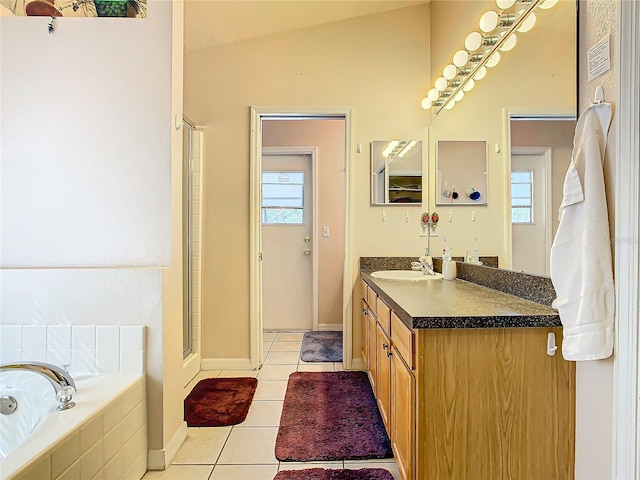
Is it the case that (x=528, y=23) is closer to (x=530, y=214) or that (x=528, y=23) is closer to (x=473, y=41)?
(x=473, y=41)

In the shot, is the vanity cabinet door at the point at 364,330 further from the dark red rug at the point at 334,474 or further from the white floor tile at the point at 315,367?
the dark red rug at the point at 334,474

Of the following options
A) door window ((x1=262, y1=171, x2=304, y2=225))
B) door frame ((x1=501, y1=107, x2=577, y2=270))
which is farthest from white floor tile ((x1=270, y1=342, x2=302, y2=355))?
door frame ((x1=501, y1=107, x2=577, y2=270))

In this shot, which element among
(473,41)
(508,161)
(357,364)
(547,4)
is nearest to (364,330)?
(357,364)

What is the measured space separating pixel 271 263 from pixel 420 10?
274 cm

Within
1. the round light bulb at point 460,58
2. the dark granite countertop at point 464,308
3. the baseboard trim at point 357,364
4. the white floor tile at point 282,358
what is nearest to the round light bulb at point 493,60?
A: the round light bulb at point 460,58

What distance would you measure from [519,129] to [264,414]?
A: 203 centimetres

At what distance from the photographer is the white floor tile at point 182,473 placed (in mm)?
1560

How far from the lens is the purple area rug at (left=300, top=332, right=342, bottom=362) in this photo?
3085 millimetres

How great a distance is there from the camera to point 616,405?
96cm

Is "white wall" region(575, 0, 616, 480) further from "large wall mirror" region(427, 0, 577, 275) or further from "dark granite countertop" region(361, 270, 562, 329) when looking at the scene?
"dark granite countertop" region(361, 270, 562, 329)

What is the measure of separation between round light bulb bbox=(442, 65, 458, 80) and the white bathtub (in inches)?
97.4

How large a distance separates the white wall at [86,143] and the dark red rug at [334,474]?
1.12 metres

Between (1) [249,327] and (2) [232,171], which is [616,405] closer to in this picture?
(1) [249,327]

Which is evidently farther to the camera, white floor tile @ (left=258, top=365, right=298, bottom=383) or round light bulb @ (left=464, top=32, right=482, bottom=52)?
white floor tile @ (left=258, top=365, right=298, bottom=383)
